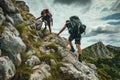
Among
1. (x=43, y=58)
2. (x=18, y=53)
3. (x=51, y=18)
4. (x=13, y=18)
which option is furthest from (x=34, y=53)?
(x=51, y=18)

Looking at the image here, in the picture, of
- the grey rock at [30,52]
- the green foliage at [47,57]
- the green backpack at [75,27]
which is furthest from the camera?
the green foliage at [47,57]

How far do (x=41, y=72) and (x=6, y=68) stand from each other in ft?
11.3

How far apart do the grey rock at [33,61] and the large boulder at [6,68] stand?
191 cm

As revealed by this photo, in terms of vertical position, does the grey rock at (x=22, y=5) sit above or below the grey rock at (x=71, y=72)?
above

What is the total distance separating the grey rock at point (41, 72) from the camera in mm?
21359

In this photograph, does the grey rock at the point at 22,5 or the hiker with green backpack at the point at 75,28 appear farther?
the grey rock at the point at 22,5

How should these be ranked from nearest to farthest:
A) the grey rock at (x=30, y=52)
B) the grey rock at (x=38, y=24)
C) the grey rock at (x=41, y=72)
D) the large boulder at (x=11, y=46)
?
the grey rock at (x=41, y=72)
the large boulder at (x=11, y=46)
the grey rock at (x=30, y=52)
the grey rock at (x=38, y=24)

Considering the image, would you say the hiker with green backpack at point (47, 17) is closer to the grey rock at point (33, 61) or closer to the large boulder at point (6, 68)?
the grey rock at point (33, 61)

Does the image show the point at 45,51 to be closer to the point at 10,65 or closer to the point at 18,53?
the point at 18,53

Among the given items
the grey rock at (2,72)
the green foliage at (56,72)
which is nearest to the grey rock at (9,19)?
the green foliage at (56,72)

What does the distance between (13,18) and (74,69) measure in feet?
32.1

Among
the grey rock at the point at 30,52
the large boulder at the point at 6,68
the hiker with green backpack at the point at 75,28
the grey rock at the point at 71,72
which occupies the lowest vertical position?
the grey rock at the point at 71,72

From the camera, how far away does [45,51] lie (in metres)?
27.8

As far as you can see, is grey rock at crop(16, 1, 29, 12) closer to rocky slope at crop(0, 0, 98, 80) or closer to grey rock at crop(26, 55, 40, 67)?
rocky slope at crop(0, 0, 98, 80)
